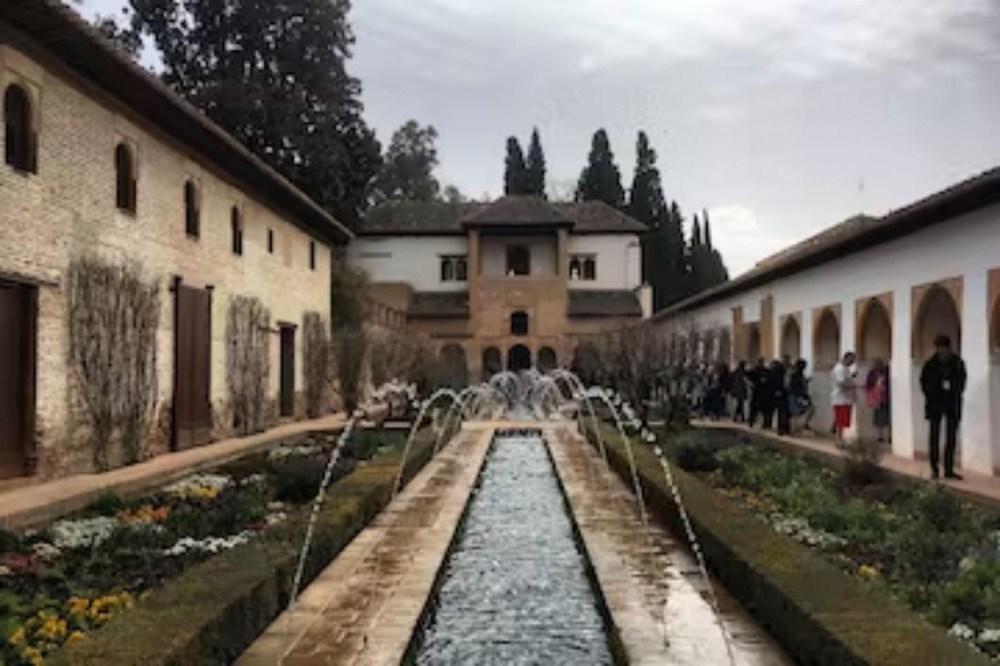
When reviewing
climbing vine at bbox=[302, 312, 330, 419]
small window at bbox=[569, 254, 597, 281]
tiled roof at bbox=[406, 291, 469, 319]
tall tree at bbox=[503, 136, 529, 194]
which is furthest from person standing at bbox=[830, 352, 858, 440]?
tall tree at bbox=[503, 136, 529, 194]

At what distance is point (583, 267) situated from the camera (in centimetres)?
4678

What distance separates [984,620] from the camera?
5.00 metres

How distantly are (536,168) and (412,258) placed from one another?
1827 cm

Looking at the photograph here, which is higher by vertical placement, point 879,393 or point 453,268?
point 453,268

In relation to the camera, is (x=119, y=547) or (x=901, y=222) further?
(x=901, y=222)

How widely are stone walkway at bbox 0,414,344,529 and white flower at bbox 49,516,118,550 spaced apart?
0.26 metres

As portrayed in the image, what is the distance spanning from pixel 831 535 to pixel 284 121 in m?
26.4

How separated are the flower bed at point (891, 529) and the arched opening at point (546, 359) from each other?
32.0 meters

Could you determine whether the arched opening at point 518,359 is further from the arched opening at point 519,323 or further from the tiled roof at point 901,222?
the tiled roof at point 901,222

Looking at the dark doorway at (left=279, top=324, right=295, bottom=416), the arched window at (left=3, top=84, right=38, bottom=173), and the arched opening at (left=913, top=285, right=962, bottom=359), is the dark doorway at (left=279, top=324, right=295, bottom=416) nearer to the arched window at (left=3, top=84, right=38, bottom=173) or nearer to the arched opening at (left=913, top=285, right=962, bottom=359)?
the arched window at (left=3, top=84, right=38, bottom=173)

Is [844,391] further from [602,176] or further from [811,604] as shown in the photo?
[602,176]

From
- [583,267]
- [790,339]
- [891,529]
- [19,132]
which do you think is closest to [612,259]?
[583,267]

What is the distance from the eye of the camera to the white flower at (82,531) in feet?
23.2

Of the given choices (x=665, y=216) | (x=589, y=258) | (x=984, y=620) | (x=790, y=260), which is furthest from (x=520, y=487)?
(x=665, y=216)
